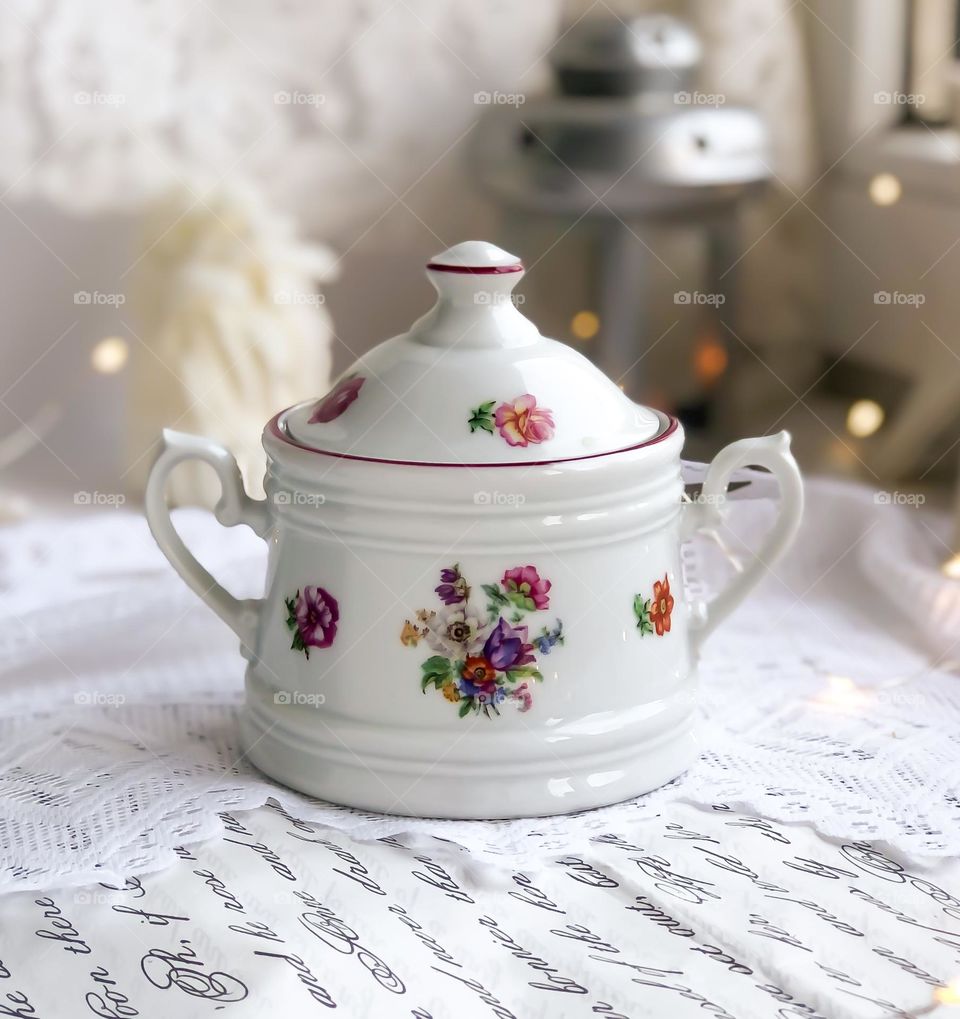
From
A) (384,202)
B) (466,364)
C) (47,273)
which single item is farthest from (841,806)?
(47,273)

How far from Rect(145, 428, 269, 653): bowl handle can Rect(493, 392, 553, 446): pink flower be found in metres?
0.15

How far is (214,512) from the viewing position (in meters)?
0.76

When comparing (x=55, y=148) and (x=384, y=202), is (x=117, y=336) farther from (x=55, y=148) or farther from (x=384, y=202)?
(x=384, y=202)

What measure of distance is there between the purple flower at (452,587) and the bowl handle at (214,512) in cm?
12

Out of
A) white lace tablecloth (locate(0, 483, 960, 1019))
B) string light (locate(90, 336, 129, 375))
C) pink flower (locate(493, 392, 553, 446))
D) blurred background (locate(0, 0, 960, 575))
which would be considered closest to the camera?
white lace tablecloth (locate(0, 483, 960, 1019))

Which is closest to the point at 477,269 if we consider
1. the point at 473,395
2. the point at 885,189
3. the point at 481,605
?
the point at 473,395

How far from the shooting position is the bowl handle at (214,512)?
736 millimetres

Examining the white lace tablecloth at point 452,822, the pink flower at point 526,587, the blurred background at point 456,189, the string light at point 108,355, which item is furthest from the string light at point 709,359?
the pink flower at point 526,587

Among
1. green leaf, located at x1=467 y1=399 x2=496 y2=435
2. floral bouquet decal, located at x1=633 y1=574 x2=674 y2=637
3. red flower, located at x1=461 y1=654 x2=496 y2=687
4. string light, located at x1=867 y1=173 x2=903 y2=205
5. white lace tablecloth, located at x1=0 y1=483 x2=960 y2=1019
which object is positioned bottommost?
white lace tablecloth, located at x1=0 y1=483 x2=960 y2=1019

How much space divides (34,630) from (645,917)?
51cm

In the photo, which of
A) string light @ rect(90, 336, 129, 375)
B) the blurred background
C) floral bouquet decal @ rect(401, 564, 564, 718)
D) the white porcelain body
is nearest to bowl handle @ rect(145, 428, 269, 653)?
the white porcelain body

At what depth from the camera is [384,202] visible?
1.39 m

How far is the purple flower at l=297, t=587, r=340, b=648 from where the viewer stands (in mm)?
706

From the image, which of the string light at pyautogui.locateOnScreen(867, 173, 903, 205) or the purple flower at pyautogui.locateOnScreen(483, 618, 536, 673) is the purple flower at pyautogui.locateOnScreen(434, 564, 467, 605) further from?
the string light at pyautogui.locateOnScreen(867, 173, 903, 205)
